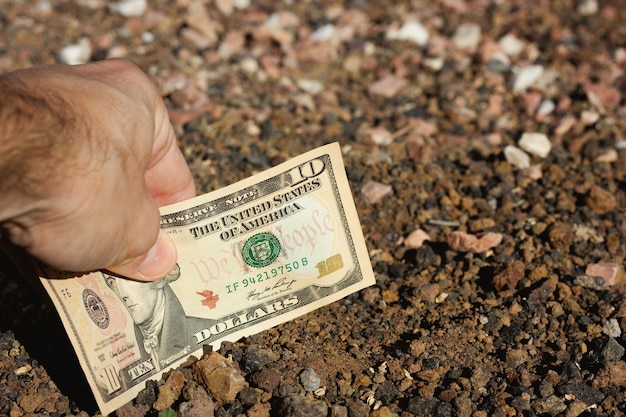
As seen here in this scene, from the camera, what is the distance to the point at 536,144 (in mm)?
3227

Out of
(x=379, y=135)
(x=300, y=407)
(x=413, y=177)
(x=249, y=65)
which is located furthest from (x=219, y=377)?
(x=249, y=65)

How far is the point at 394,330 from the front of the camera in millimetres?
2381

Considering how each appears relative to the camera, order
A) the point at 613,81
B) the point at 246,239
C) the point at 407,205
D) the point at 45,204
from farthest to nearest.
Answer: the point at 613,81 → the point at 407,205 → the point at 246,239 → the point at 45,204

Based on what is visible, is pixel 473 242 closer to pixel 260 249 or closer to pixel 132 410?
pixel 260 249

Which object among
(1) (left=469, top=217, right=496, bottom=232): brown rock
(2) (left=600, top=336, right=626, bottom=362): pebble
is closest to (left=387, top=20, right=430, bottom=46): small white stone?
(1) (left=469, top=217, right=496, bottom=232): brown rock

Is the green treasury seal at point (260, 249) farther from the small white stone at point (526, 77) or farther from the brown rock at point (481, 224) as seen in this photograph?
the small white stone at point (526, 77)

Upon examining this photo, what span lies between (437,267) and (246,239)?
70 cm

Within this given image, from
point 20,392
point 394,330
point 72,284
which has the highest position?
point 72,284

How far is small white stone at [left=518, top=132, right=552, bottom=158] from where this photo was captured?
3.21m

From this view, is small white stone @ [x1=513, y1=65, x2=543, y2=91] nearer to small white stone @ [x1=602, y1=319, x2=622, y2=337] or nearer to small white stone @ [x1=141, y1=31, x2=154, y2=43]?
small white stone @ [x1=602, y1=319, x2=622, y2=337]

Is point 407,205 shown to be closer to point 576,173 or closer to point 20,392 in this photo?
point 576,173

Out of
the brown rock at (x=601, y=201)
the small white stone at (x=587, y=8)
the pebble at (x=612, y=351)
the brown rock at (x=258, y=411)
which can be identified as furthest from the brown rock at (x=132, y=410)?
the small white stone at (x=587, y=8)

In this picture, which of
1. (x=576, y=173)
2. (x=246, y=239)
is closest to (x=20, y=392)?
(x=246, y=239)

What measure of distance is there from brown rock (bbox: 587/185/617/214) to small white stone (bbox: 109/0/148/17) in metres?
2.54
